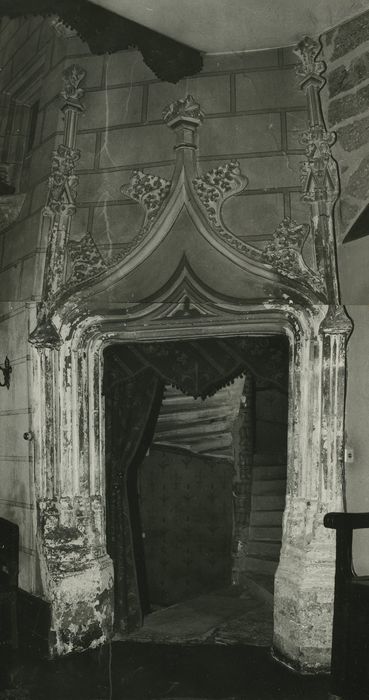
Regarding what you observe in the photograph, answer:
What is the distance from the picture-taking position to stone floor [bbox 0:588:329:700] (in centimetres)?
310

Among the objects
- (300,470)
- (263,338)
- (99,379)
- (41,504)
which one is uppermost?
(263,338)

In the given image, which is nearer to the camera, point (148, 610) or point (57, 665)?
point (57, 665)

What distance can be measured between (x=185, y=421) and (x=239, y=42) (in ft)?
9.46

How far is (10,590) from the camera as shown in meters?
3.54

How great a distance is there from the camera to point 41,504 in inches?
146

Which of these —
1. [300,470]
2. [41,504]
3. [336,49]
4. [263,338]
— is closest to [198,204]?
[263,338]

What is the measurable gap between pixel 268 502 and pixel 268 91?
3177 mm

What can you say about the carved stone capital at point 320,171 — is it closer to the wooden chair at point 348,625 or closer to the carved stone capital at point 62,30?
the carved stone capital at point 62,30

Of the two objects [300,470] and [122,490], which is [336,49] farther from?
[122,490]

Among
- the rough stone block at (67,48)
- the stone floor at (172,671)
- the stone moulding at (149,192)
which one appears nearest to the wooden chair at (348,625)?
the stone floor at (172,671)

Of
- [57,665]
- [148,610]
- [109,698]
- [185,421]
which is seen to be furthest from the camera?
[185,421]

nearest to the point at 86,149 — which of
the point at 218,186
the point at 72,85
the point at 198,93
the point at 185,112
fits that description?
the point at 72,85

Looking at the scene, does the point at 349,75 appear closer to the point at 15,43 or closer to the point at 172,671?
the point at 15,43

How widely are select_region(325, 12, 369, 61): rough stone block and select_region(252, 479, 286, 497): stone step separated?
321 centimetres
